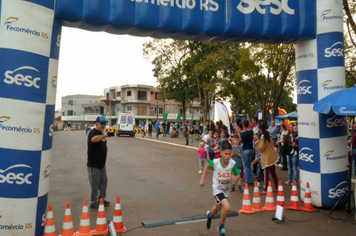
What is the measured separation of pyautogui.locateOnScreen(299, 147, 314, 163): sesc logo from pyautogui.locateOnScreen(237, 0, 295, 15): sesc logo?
3275 millimetres

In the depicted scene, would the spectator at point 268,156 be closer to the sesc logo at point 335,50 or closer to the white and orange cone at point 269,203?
the white and orange cone at point 269,203

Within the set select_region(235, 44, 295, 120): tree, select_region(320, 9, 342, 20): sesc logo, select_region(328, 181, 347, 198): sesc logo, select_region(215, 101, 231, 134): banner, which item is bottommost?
Answer: select_region(328, 181, 347, 198): sesc logo

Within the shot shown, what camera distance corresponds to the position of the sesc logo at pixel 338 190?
637cm

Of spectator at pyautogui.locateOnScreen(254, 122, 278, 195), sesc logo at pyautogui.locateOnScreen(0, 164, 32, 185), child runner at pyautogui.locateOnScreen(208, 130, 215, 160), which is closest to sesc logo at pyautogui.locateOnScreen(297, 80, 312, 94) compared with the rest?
spectator at pyautogui.locateOnScreen(254, 122, 278, 195)

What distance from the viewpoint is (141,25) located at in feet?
19.0

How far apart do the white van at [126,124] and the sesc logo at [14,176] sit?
30.5 m

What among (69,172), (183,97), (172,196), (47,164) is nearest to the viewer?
(47,164)

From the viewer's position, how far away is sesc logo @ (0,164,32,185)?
4.38m

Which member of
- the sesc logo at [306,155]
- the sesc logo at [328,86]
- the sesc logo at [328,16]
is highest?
the sesc logo at [328,16]

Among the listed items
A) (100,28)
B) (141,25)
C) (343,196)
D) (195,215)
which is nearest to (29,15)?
(100,28)

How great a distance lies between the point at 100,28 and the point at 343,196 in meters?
6.36

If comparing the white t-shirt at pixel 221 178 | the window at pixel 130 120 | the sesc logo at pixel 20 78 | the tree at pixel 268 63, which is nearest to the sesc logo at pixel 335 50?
the white t-shirt at pixel 221 178

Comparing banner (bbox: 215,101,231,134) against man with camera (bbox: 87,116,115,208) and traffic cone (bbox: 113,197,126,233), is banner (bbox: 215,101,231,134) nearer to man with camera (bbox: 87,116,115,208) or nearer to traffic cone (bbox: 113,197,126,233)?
man with camera (bbox: 87,116,115,208)

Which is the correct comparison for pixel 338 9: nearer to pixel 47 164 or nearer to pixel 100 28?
pixel 100 28
